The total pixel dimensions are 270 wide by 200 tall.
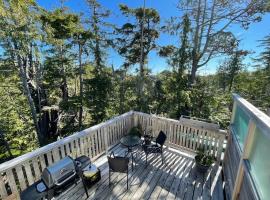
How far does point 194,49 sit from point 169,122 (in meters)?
3.80

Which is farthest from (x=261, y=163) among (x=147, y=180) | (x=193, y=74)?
(x=193, y=74)

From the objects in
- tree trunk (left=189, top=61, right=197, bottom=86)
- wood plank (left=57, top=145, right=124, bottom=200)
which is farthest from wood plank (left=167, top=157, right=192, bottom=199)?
tree trunk (left=189, top=61, right=197, bottom=86)

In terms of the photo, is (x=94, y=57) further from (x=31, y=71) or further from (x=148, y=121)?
(x=148, y=121)

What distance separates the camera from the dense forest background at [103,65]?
601 cm

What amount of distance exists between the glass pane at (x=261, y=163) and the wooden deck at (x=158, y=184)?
1560mm

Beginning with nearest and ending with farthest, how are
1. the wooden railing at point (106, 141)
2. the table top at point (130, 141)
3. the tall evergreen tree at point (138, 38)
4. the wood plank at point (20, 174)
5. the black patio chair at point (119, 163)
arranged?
the wood plank at point (20, 174) → the wooden railing at point (106, 141) → the black patio chair at point (119, 163) → the table top at point (130, 141) → the tall evergreen tree at point (138, 38)

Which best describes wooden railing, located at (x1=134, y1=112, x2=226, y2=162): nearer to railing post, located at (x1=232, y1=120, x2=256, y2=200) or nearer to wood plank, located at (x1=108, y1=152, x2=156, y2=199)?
wood plank, located at (x1=108, y1=152, x2=156, y2=199)

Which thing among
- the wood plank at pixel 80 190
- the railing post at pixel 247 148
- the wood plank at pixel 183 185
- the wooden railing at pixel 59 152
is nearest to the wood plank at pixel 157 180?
the wood plank at pixel 183 185

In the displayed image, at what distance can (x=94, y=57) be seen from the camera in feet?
31.2

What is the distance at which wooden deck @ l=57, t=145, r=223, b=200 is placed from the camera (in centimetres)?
281

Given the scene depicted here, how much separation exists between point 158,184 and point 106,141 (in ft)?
5.43

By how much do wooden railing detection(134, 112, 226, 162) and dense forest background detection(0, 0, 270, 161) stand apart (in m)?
2.08

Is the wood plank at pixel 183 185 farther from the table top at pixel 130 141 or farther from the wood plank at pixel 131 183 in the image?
the table top at pixel 130 141

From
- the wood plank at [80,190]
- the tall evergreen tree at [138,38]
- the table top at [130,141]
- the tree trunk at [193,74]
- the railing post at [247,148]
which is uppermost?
the tall evergreen tree at [138,38]
